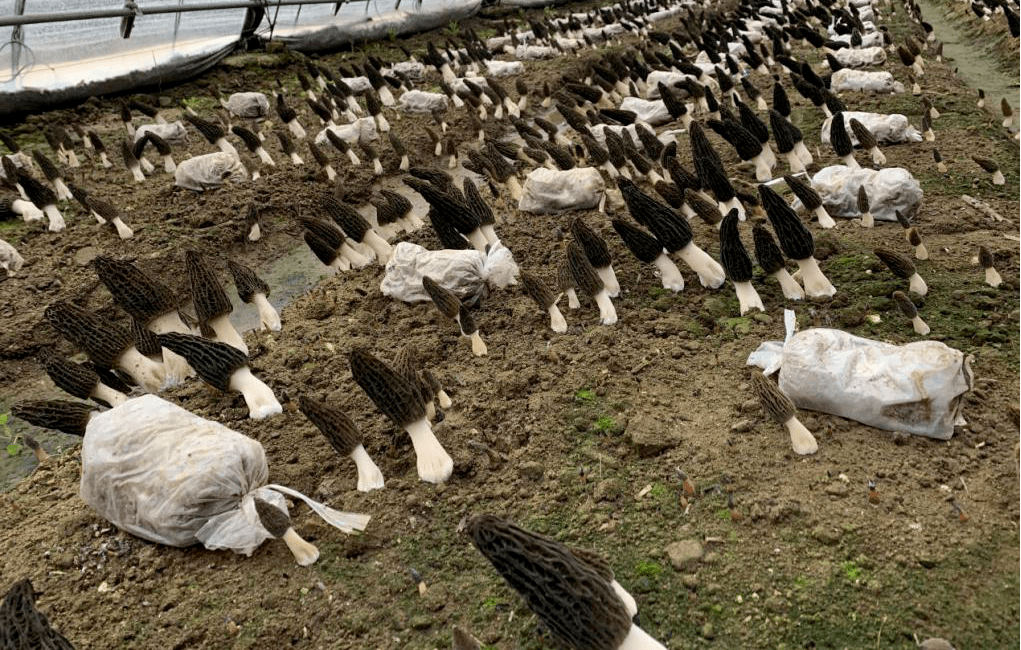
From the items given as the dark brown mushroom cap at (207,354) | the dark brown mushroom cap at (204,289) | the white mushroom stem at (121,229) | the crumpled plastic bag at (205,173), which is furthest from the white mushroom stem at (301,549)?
the crumpled plastic bag at (205,173)

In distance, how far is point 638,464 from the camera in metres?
3.50

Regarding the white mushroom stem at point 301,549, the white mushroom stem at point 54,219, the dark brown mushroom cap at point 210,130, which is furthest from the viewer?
the dark brown mushroom cap at point 210,130

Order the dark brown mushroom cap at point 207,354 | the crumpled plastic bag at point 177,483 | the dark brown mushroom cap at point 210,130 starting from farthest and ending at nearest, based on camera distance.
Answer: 1. the dark brown mushroom cap at point 210,130
2. the dark brown mushroom cap at point 207,354
3. the crumpled plastic bag at point 177,483

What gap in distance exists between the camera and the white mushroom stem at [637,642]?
2.36 m

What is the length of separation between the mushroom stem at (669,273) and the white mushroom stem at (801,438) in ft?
5.86

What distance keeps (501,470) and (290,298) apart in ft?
12.4

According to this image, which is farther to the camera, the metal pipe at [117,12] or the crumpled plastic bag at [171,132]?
the metal pipe at [117,12]

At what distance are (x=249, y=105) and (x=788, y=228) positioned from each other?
9.37 meters

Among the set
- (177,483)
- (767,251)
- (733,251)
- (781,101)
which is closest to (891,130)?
(781,101)

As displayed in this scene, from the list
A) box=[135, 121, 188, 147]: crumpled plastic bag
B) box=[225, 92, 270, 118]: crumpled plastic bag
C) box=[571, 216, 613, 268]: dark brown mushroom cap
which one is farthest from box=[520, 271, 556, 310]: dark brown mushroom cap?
box=[225, 92, 270, 118]: crumpled plastic bag

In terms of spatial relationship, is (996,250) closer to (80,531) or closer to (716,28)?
(80,531)

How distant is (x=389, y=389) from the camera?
361 cm

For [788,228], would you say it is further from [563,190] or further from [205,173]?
[205,173]

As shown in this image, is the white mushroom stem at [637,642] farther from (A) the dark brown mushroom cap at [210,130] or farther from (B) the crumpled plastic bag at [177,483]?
(A) the dark brown mushroom cap at [210,130]
